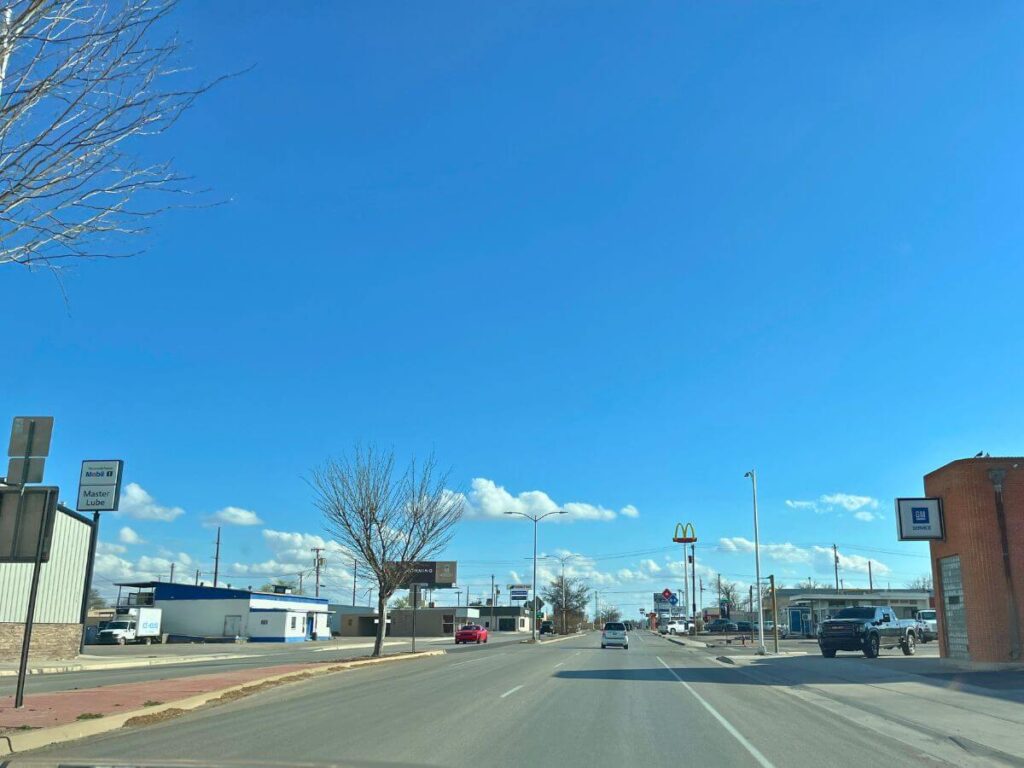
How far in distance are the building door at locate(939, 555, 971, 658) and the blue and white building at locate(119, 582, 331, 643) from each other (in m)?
56.6

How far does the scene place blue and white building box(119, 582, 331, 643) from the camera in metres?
72.4

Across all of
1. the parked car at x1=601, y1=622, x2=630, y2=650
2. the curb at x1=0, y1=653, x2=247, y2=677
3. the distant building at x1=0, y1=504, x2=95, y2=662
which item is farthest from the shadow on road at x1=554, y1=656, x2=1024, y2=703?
the distant building at x1=0, y1=504, x2=95, y2=662

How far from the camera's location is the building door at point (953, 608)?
89.9 feet

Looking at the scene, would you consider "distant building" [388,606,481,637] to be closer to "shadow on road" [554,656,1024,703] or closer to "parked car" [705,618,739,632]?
"parked car" [705,618,739,632]

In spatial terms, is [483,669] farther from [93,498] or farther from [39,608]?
[93,498]

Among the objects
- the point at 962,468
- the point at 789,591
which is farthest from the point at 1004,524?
the point at 789,591

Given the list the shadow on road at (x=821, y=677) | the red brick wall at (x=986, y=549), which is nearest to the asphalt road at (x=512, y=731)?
the shadow on road at (x=821, y=677)

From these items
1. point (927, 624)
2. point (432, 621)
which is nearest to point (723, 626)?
point (432, 621)

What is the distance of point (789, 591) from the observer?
10512 centimetres

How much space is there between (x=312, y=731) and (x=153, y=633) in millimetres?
63324

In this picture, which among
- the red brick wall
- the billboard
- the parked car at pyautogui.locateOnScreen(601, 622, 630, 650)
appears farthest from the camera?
the billboard

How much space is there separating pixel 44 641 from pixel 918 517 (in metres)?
40.9

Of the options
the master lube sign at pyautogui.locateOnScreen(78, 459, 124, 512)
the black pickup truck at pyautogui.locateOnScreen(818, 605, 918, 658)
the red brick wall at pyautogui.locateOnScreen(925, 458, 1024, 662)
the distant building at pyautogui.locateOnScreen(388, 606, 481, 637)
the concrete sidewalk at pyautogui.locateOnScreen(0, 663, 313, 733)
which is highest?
the master lube sign at pyautogui.locateOnScreen(78, 459, 124, 512)

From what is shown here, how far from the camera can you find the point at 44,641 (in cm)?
4238
